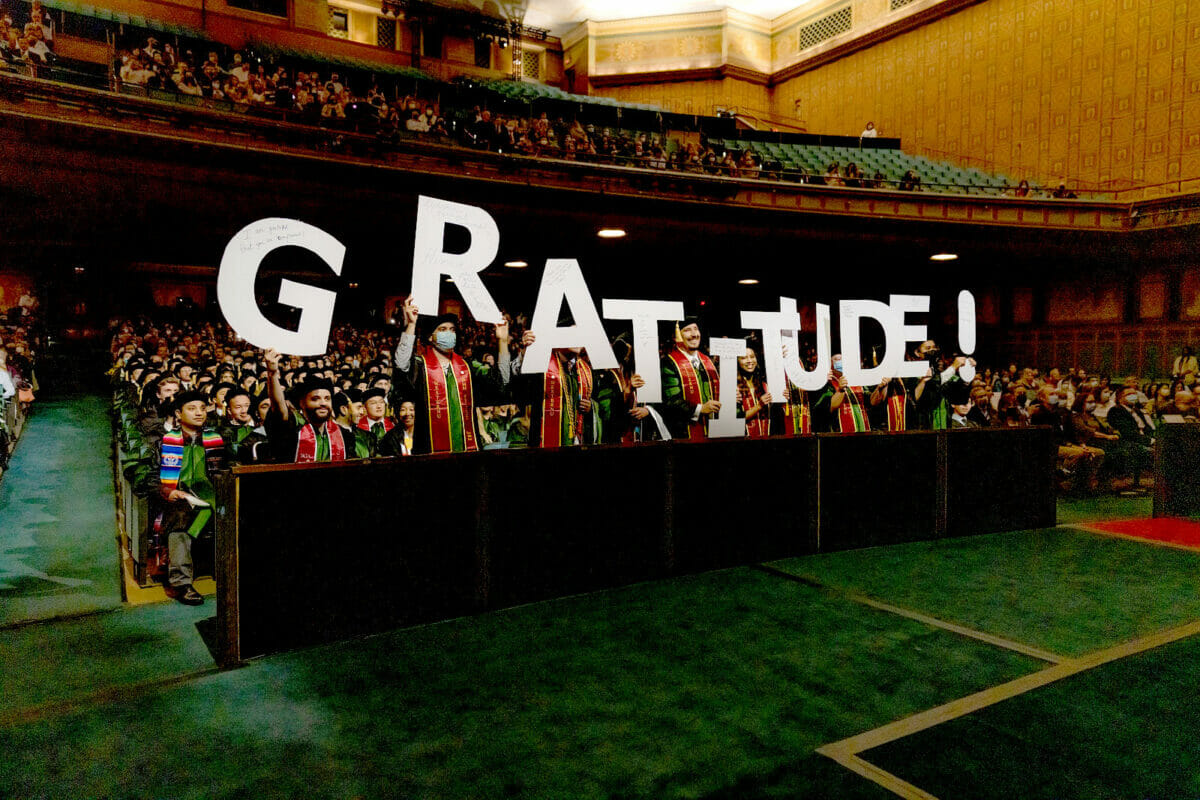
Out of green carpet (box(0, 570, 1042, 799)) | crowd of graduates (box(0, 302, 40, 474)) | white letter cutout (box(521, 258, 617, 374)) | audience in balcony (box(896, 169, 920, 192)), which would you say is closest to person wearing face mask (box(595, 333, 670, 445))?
white letter cutout (box(521, 258, 617, 374))

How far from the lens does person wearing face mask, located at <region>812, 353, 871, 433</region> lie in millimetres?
5672

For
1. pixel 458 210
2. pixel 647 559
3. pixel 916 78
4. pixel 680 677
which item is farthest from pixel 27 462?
pixel 916 78

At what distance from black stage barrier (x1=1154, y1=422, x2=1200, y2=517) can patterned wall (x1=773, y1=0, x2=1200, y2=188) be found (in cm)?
1024

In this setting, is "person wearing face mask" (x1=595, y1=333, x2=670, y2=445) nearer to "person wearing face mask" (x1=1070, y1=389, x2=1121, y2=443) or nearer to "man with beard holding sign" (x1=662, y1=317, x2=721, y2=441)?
"man with beard holding sign" (x1=662, y1=317, x2=721, y2=441)

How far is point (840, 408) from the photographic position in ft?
19.5

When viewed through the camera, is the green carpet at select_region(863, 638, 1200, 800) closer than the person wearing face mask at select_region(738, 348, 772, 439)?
Yes

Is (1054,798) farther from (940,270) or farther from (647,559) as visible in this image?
(940,270)

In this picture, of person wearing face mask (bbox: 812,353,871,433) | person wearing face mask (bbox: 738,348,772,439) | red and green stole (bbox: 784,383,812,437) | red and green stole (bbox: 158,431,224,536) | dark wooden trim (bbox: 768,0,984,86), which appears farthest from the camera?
dark wooden trim (bbox: 768,0,984,86)

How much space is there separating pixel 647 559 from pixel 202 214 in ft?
31.5

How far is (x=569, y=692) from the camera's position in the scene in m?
2.67

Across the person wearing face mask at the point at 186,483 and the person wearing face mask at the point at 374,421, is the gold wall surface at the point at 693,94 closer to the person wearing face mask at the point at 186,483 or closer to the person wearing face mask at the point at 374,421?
the person wearing face mask at the point at 374,421

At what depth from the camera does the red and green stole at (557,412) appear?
15.8 ft

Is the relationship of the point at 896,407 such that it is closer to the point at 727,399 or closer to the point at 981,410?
the point at 981,410

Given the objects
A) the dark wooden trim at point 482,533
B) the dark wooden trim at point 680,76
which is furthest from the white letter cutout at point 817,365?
the dark wooden trim at point 680,76
